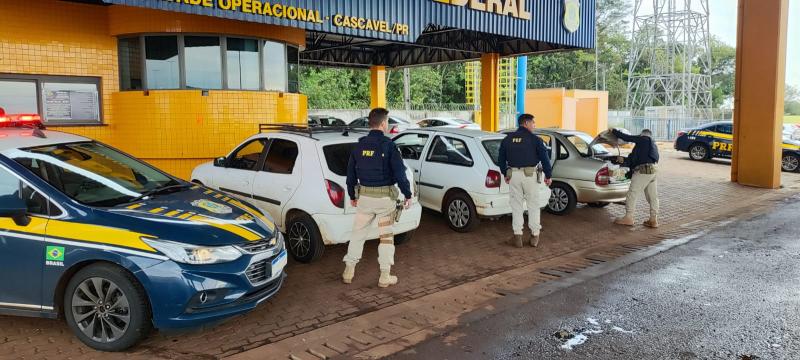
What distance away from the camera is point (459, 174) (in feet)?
27.4

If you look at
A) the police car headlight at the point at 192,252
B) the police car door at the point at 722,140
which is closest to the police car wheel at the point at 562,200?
→ the police car headlight at the point at 192,252

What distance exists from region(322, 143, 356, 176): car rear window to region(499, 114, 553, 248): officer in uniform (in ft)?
7.19

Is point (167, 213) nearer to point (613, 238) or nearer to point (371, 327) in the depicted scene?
point (371, 327)

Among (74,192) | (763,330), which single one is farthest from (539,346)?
(74,192)

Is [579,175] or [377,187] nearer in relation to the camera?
[377,187]

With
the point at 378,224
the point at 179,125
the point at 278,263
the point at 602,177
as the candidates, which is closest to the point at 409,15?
the point at 179,125

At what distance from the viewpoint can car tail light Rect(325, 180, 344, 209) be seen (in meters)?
6.36

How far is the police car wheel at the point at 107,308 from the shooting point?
4.13m

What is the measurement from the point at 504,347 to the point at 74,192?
356 centimetres

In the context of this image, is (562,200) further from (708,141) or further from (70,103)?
(708,141)

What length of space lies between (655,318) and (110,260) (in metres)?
4.50

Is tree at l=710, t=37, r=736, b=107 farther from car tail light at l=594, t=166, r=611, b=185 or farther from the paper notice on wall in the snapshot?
the paper notice on wall

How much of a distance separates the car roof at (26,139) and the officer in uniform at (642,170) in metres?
7.76

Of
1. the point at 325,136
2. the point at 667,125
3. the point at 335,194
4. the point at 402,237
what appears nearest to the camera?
the point at 335,194
